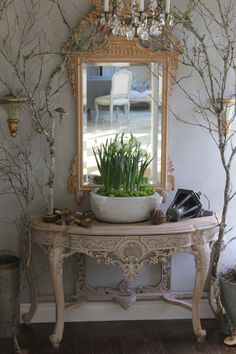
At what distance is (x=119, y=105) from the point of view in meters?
3.56

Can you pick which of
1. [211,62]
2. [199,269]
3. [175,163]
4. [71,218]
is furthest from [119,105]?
[199,269]

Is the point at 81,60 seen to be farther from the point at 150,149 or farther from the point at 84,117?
the point at 150,149

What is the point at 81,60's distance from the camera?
350 cm

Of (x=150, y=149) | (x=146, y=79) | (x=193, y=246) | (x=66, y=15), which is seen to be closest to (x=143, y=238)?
(x=193, y=246)

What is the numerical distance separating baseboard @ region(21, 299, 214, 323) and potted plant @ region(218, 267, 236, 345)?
0.30 m

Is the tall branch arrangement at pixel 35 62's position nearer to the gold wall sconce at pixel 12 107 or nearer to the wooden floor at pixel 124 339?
the gold wall sconce at pixel 12 107

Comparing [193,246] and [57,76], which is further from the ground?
[57,76]

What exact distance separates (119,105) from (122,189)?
543 mm

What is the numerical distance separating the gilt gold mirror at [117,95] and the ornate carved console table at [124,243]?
0.44 m

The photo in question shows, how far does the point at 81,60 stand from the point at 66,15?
29cm

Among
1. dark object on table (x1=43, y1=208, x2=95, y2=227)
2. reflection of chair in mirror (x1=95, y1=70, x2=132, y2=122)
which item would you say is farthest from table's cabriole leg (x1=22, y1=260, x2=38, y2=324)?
reflection of chair in mirror (x1=95, y1=70, x2=132, y2=122)

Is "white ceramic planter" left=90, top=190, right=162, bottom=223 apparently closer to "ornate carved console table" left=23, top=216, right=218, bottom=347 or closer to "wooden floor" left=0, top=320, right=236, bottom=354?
"ornate carved console table" left=23, top=216, right=218, bottom=347

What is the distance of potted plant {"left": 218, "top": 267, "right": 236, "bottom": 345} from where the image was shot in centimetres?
348

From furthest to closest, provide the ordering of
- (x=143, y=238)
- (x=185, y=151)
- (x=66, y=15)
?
(x=185, y=151)
(x=66, y=15)
(x=143, y=238)
